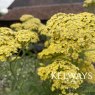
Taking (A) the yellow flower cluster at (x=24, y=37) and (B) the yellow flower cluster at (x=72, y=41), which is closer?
(B) the yellow flower cluster at (x=72, y=41)

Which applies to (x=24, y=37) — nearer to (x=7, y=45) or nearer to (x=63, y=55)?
(x=7, y=45)

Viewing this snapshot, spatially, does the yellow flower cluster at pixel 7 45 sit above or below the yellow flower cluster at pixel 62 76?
above

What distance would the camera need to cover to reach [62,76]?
333 cm

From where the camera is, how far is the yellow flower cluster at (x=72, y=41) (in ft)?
11.2

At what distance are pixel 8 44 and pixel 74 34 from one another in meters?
0.58

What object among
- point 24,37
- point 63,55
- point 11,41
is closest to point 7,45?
A: point 11,41

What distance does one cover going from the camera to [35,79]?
3898mm

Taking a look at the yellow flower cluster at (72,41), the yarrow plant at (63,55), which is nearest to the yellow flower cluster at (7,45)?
the yarrow plant at (63,55)

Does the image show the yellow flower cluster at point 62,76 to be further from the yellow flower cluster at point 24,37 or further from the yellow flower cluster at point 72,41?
the yellow flower cluster at point 24,37

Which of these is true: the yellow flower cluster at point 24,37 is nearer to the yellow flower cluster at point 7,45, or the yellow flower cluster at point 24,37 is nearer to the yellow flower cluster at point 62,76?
the yellow flower cluster at point 7,45

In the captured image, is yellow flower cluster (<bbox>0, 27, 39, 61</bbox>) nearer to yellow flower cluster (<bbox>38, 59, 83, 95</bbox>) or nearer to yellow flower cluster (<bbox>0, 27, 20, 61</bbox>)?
yellow flower cluster (<bbox>0, 27, 20, 61</bbox>)

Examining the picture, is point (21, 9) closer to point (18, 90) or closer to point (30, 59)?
point (30, 59)

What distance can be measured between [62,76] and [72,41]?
324mm

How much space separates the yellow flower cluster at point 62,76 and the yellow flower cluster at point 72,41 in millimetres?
10
